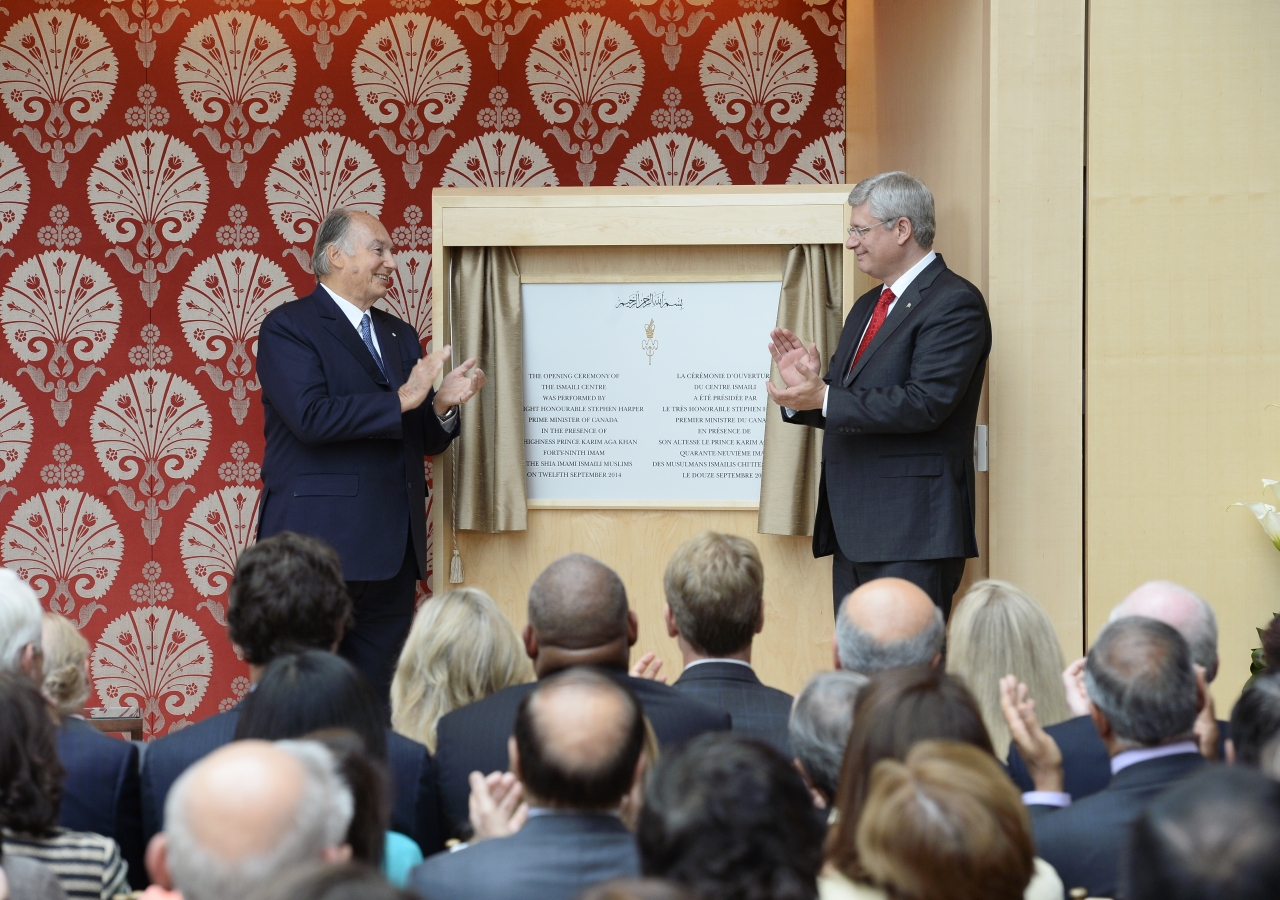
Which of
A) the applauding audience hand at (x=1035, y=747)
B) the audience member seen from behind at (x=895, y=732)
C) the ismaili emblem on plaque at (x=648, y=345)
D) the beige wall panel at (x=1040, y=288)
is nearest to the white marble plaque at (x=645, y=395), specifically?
the ismaili emblem on plaque at (x=648, y=345)

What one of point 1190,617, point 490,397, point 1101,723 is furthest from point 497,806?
point 490,397

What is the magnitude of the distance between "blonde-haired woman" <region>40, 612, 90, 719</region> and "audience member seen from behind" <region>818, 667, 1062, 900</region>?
157 cm

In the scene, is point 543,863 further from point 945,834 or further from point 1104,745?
point 1104,745

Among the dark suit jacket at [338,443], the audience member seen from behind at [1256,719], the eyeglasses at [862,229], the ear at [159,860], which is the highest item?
the eyeglasses at [862,229]

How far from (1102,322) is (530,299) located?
1781mm

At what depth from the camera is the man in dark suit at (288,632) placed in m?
2.41

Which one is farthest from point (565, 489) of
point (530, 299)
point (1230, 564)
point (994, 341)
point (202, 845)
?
point (202, 845)

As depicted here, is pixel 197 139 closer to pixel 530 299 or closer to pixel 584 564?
pixel 530 299

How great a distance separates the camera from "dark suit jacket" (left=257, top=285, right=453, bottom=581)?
4.11 metres

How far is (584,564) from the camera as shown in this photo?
8.65 ft

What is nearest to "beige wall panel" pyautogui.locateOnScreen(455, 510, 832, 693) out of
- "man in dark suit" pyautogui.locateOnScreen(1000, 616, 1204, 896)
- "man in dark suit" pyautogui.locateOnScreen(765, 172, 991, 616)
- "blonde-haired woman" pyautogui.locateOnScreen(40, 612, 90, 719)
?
"man in dark suit" pyautogui.locateOnScreen(765, 172, 991, 616)

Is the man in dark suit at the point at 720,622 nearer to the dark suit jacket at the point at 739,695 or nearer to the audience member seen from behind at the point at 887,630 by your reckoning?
the dark suit jacket at the point at 739,695

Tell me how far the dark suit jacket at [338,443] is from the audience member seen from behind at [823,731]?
223 centimetres

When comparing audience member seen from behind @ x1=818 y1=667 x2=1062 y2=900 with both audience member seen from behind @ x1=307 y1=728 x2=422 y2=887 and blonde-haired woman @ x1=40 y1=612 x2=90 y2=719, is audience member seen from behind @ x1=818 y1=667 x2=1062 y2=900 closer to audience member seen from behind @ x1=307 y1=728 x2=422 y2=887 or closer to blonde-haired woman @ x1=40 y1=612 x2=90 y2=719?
audience member seen from behind @ x1=307 y1=728 x2=422 y2=887
